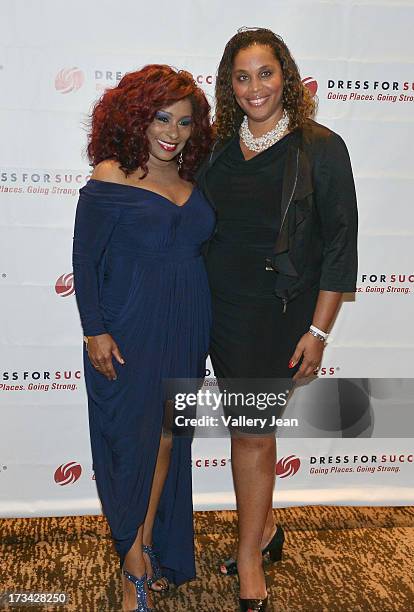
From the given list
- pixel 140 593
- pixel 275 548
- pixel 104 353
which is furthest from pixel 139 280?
pixel 275 548

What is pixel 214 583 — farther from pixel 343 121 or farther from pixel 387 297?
pixel 343 121

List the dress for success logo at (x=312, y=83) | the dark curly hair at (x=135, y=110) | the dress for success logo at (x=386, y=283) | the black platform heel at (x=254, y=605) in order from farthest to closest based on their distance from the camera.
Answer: the dress for success logo at (x=386, y=283) < the dress for success logo at (x=312, y=83) < the black platform heel at (x=254, y=605) < the dark curly hair at (x=135, y=110)

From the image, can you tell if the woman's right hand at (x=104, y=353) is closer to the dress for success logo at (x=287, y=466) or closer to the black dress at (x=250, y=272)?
the black dress at (x=250, y=272)

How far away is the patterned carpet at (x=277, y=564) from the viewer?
7.79ft

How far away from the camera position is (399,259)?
2.98 m

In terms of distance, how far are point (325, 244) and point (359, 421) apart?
120 cm

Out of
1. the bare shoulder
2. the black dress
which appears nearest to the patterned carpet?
the black dress

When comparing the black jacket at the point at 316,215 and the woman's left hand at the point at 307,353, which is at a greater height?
the black jacket at the point at 316,215

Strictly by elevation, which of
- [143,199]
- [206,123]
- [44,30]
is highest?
[44,30]

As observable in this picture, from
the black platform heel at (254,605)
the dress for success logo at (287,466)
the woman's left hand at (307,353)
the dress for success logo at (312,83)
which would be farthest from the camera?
the dress for success logo at (287,466)

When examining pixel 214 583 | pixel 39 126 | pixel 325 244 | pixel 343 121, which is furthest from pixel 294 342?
pixel 39 126

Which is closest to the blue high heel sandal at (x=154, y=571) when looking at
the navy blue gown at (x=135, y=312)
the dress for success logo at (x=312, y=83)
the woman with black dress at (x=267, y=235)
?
the navy blue gown at (x=135, y=312)

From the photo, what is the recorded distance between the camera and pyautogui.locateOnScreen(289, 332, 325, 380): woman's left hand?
2.17 meters

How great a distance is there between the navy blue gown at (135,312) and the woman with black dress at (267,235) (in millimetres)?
83
